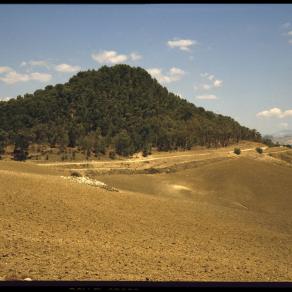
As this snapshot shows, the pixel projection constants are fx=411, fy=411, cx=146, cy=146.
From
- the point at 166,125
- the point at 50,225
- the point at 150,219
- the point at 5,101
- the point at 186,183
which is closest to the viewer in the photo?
the point at 50,225

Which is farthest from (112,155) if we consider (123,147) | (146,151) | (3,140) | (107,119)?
(107,119)

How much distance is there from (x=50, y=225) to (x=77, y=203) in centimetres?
697

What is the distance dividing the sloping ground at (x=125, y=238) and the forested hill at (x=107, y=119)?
82.8 m

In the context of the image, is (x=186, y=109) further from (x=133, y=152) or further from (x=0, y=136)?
(x=0, y=136)

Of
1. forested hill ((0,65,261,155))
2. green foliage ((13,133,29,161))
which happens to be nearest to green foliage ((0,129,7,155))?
forested hill ((0,65,261,155))

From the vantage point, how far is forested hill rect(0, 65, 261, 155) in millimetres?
125125

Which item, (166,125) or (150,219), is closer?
(150,219)

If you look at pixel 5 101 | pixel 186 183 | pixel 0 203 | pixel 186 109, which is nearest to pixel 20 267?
pixel 0 203

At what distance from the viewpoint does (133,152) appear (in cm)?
12638

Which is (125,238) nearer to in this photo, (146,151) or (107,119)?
(146,151)

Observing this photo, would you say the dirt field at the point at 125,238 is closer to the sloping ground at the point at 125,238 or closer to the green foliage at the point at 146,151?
the sloping ground at the point at 125,238

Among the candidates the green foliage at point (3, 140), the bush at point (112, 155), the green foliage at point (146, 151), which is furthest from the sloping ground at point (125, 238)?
the green foliage at point (146, 151)

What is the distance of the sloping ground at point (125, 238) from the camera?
1606 cm

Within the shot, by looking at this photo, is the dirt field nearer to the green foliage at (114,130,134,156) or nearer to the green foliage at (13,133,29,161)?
the green foliage at (13,133,29,161)
